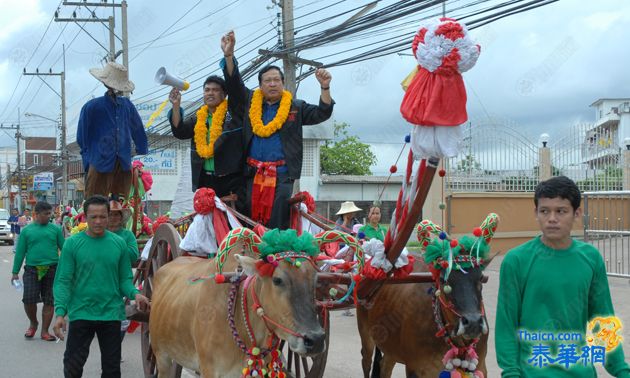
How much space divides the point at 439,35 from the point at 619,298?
938 centimetres

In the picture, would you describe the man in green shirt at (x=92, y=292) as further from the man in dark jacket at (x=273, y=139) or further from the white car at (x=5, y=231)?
the white car at (x=5, y=231)

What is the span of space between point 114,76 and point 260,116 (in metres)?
2.06

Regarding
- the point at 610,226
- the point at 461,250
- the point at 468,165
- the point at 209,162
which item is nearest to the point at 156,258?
the point at 209,162

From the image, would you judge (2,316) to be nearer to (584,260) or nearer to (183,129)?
(183,129)

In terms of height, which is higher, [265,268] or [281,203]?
[281,203]

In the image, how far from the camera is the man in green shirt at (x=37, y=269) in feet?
33.1

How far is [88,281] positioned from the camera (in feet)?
17.9

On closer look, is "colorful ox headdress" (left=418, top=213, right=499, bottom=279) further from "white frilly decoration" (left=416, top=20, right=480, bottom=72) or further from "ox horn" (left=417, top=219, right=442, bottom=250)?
"white frilly decoration" (left=416, top=20, right=480, bottom=72)

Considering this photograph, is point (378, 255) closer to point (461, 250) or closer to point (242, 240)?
point (461, 250)

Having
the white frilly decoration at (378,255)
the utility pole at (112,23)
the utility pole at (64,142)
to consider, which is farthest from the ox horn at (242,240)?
the utility pole at (64,142)

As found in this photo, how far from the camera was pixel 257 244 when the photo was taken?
425cm

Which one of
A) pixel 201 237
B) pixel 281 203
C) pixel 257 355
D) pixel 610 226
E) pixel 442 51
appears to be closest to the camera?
pixel 442 51

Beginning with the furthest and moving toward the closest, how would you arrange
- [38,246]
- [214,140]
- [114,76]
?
[38,246]
[114,76]
[214,140]

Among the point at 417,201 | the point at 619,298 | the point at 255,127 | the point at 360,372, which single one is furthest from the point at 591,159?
the point at 417,201
